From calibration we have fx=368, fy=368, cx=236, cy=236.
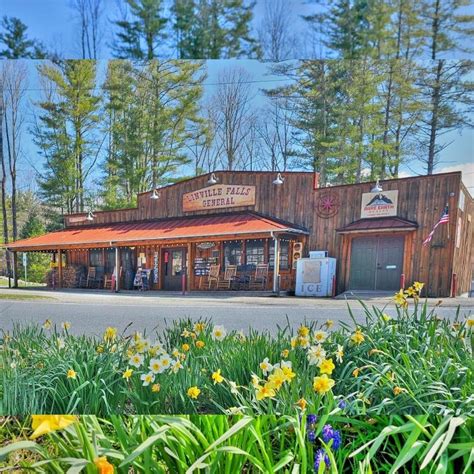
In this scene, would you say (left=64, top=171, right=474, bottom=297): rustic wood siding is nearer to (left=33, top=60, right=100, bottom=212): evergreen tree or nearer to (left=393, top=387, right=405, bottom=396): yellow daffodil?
(left=33, top=60, right=100, bottom=212): evergreen tree

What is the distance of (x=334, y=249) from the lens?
70.7 inches

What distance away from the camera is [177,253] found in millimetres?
1869

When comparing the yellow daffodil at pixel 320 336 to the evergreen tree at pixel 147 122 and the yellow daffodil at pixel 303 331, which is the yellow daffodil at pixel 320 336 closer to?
the yellow daffodil at pixel 303 331

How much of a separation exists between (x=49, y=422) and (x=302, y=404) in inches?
47.2

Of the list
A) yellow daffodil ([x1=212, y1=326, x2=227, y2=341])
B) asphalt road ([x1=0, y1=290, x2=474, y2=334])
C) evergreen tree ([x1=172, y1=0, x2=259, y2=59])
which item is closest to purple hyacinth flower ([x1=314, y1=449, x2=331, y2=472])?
asphalt road ([x1=0, y1=290, x2=474, y2=334])

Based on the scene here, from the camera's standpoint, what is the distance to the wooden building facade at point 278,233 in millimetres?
1736

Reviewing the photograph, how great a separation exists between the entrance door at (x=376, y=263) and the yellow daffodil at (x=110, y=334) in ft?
4.06

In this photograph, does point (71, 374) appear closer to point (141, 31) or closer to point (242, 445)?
point (242, 445)

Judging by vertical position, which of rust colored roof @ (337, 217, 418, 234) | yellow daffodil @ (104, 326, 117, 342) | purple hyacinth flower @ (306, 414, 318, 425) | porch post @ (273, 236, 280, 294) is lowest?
purple hyacinth flower @ (306, 414, 318, 425)

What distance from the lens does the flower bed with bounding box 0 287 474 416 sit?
176cm

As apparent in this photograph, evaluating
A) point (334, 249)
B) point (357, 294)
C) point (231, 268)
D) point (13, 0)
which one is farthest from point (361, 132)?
point (13, 0)

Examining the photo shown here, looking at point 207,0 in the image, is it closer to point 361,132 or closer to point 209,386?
point 361,132

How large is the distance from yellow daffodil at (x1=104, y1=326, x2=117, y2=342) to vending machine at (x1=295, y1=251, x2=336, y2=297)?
0.98 m

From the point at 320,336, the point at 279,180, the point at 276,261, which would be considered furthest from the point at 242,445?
the point at 279,180
